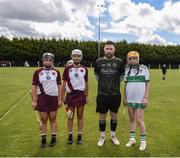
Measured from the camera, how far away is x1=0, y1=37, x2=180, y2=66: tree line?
285 feet

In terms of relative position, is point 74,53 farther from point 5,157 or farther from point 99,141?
point 5,157

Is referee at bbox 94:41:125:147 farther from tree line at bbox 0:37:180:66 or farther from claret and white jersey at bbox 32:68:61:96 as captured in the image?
tree line at bbox 0:37:180:66

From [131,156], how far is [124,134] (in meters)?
2.17

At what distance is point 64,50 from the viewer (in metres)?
88.7

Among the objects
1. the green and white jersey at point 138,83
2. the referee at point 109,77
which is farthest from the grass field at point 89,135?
the green and white jersey at point 138,83

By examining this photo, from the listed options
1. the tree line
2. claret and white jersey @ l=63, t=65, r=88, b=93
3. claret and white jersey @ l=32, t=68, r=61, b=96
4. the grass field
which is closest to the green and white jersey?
claret and white jersey @ l=63, t=65, r=88, b=93

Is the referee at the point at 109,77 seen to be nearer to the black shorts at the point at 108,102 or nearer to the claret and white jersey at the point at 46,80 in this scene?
the black shorts at the point at 108,102

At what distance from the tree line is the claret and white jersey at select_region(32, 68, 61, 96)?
257ft

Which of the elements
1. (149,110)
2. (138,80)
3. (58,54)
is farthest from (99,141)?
(58,54)

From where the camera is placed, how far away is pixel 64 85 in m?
9.05

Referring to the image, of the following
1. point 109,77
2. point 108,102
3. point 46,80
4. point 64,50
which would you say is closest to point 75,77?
point 46,80

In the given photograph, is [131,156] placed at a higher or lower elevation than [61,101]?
lower

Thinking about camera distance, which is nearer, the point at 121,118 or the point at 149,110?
the point at 121,118

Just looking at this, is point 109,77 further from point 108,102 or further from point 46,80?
point 46,80
